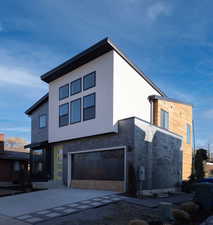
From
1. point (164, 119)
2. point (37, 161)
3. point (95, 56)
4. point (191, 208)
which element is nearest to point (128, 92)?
point (95, 56)

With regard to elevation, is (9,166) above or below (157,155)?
below

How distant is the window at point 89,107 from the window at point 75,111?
701mm

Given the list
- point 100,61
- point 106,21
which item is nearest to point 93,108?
point 100,61

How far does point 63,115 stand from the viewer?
18703mm

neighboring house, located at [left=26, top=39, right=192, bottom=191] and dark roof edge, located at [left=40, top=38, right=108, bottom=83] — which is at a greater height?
dark roof edge, located at [left=40, top=38, right=108, bottom=83]

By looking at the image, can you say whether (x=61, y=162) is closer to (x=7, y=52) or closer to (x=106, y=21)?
(x=7, y=52)

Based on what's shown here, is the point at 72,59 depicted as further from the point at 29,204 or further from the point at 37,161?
the point at 37,161

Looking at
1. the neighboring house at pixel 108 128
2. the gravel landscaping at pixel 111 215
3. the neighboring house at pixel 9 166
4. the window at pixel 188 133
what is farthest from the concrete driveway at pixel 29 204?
the neighboring house at pixel 9 166

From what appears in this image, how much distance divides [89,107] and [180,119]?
8.62 m

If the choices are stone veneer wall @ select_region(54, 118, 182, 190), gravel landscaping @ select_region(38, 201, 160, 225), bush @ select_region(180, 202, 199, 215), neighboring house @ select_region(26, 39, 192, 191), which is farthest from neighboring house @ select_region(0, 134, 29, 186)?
bush @ select_region(180, 202, 199, 215)

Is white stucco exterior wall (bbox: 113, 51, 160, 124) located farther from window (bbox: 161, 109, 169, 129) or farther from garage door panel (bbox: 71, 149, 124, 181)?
garage door panel (bbox: 71, 149, 124, 181)

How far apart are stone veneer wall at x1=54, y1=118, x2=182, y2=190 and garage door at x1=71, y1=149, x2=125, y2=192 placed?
0.52m

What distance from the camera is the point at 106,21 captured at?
13102mm

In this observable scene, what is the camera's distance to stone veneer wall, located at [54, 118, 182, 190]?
13.9 meters
